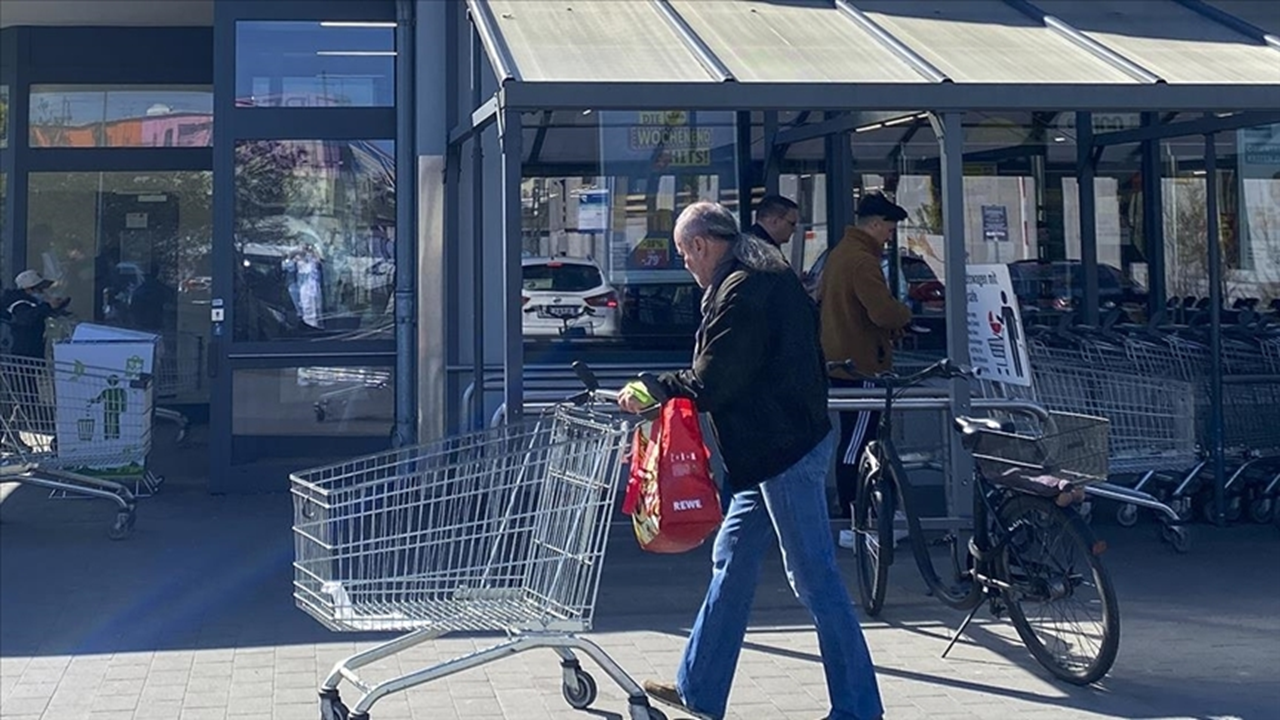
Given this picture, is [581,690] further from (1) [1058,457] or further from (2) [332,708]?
(1) [1058,457]

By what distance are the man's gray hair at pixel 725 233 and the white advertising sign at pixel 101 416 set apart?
211 inches

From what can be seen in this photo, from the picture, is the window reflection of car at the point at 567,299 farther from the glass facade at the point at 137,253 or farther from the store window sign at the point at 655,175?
the glass facade at the point at 137,253

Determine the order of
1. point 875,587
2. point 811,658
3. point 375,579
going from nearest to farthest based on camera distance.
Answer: point 375,579 < point 811,658 < point 875,587

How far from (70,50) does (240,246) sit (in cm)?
419

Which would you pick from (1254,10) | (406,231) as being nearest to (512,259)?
(406,231)

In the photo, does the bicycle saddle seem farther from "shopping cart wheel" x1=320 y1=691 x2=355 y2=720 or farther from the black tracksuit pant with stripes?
"shopping cart wheel" x1=320 y1=691 x2=355 y2=720

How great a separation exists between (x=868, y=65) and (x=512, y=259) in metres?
2.04

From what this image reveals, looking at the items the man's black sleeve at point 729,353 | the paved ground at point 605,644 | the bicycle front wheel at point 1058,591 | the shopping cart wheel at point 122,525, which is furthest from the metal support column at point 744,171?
the man's black sleeve at point 729,353

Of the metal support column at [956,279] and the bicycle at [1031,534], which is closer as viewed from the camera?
the bicycle at [1031,534]

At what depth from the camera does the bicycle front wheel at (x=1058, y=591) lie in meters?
5.95

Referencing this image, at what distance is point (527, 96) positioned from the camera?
7020 millimetres

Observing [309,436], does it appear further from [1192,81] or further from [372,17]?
[1192,81]

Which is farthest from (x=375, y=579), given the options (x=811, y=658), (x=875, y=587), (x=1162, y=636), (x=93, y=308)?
(x=93, y=308)

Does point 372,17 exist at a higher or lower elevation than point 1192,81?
higher
